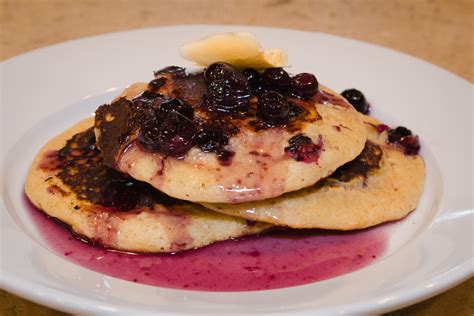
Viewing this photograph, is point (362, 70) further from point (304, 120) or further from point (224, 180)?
point (224, 180)

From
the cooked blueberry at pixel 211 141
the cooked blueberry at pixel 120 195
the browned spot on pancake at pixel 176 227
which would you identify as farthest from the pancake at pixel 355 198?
the cooked blueberry at pixel 120 195

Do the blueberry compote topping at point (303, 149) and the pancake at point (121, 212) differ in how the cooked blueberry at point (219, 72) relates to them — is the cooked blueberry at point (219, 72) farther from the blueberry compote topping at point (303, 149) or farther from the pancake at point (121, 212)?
the pancake at point (121, 212)

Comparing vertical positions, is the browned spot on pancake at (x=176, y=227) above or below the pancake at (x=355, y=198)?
below

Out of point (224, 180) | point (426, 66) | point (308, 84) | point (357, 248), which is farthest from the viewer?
point (426, 66)

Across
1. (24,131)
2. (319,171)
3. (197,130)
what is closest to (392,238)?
(319,171)

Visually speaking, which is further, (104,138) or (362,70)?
(362,70)

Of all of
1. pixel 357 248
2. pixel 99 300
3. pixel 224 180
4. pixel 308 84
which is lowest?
pixel 357 248

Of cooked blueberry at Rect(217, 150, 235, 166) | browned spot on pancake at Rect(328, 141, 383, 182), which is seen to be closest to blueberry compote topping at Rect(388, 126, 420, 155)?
browned spot on pancake at Rect(328, 141, 383, 182)
